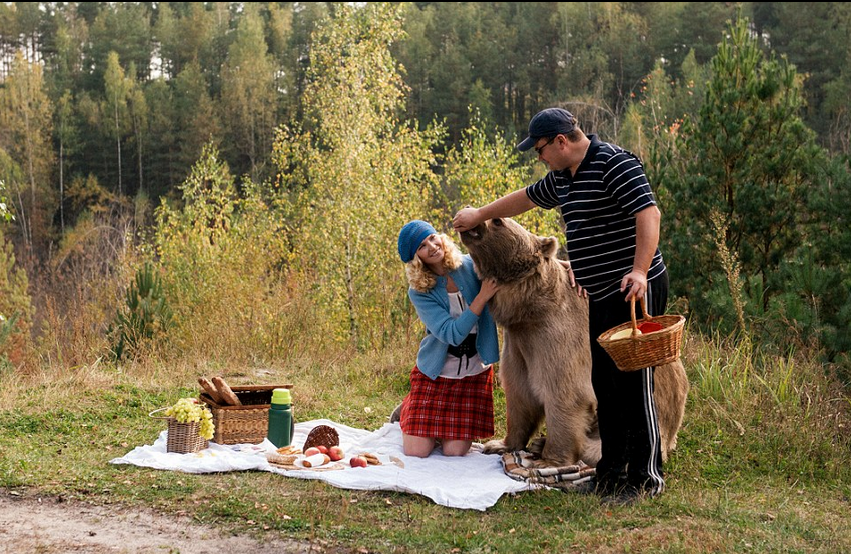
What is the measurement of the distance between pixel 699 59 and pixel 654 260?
37017 mm

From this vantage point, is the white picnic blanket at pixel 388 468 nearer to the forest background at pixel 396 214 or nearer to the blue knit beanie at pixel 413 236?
the blue knit beanie at pixel 413 236

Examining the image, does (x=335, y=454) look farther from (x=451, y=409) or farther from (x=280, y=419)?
(x=451, y=409)

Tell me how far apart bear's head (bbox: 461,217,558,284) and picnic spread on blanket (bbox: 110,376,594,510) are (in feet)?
3.43

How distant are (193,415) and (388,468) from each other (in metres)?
1.24

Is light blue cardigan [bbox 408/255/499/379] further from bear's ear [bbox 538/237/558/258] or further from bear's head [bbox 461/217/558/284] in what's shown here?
bear's ear [bbox 538/237/558/258]

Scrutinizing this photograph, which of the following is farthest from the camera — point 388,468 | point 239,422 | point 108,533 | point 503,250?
point 239,422

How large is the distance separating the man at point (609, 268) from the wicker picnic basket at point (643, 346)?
24 cm

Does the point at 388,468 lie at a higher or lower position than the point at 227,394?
lower

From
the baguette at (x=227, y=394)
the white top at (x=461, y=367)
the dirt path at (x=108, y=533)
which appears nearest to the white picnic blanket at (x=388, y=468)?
the baguette at (x=227, y=394)

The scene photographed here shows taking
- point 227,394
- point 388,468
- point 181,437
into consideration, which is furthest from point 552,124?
point 181,437

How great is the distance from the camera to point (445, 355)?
508 cm

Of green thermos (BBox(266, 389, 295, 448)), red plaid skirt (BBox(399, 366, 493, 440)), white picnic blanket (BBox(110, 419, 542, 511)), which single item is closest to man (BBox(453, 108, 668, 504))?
white picnic blanket (BBox(110, 419, 542, 511))

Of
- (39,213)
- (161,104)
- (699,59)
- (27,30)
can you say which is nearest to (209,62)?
(161,104)

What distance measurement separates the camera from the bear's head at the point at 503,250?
4.50 metres
